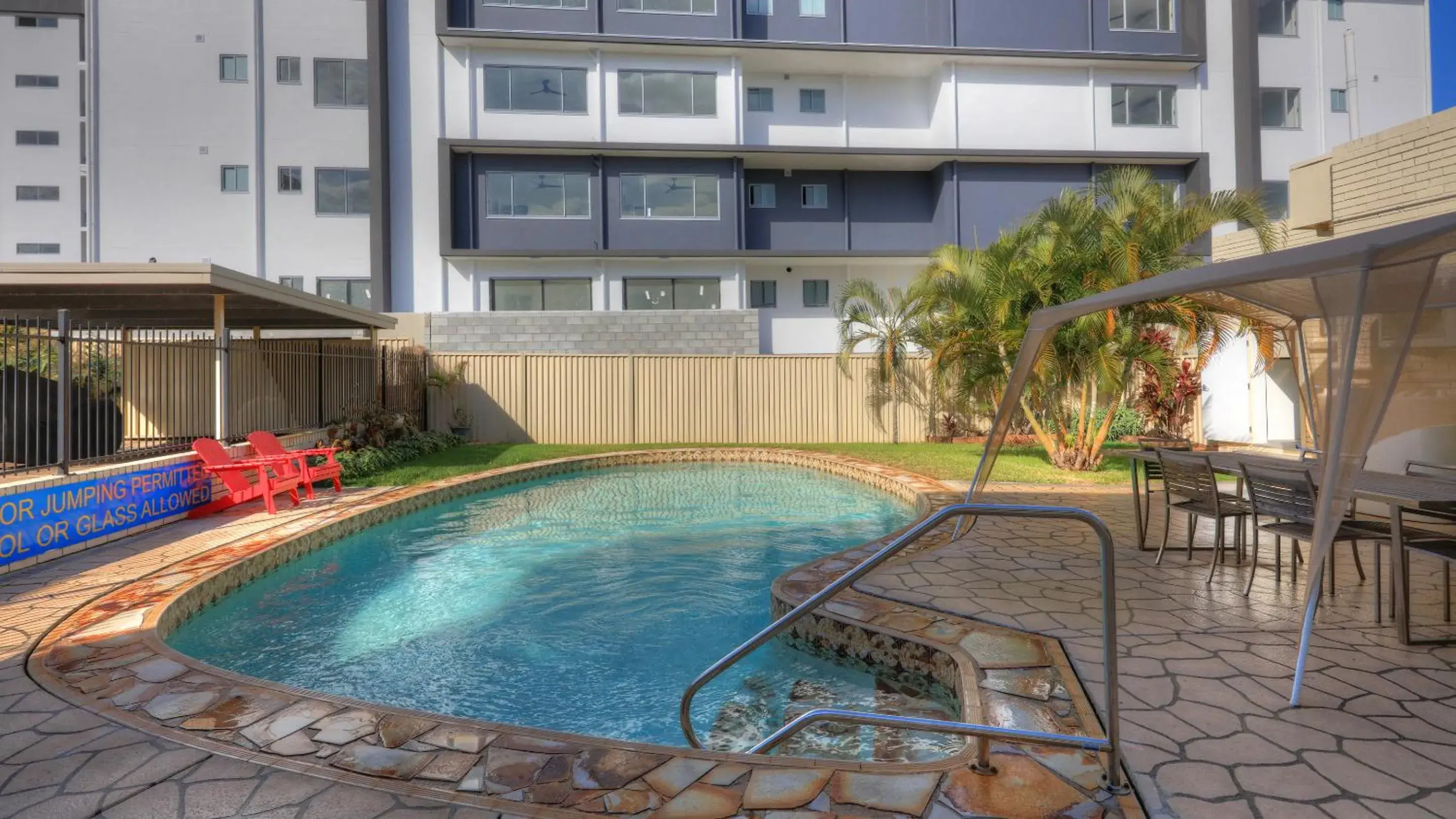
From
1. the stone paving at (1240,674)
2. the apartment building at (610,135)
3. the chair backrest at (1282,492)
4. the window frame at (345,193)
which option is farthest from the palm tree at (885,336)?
the window frame at (345,193)

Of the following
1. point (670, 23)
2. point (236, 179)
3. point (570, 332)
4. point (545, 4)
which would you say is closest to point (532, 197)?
point (570, 332)

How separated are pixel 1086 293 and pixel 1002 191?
40.7 feet

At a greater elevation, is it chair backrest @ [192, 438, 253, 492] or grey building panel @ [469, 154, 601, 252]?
grey building panel @ [469, 154, 601, 252]

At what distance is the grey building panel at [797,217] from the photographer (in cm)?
2245

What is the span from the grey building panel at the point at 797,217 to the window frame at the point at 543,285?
518 centimetres

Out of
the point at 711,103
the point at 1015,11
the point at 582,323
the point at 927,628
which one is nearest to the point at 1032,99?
the point at 1015,11

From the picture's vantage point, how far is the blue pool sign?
6.20 metres

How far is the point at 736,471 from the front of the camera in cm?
1434

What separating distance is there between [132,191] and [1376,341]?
25.7 meters

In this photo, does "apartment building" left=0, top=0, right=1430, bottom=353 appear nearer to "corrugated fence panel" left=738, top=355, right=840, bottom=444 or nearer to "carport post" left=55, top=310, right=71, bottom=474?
"corrugated fence panel" left=738, top=355, right=840, bottom=444

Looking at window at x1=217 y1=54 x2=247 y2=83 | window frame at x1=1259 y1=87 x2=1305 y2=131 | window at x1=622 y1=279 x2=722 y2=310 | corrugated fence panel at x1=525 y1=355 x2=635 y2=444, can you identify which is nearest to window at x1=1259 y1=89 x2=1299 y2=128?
window frame at x1=1259 y1=87 x2=1305 y2=131

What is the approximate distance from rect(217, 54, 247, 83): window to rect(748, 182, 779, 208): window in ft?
46.0

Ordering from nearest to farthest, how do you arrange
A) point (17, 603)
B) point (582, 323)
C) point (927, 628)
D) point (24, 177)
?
point (927, 628), point (17, 603), point (582, 323), point (24, 177)

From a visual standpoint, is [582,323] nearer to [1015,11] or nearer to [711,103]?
[711,103]
